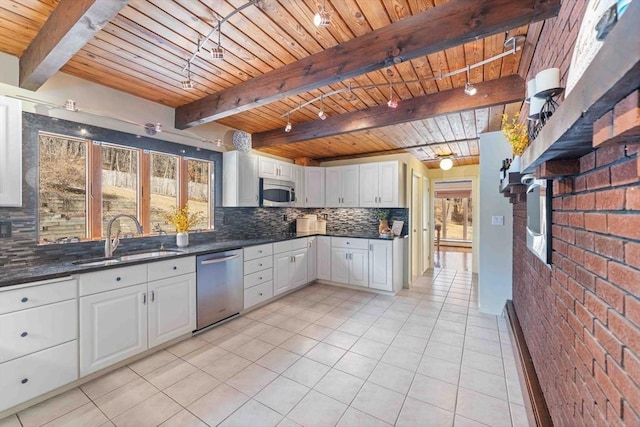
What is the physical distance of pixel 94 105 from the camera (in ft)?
8.50

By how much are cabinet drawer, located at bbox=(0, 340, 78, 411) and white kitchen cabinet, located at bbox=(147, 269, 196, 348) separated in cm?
57

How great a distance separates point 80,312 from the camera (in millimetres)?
2049

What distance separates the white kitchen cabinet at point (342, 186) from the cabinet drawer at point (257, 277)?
185cm

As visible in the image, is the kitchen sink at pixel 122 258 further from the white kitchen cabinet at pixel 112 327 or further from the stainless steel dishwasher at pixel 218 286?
the stainless steel dishwasher at pixel 218 286

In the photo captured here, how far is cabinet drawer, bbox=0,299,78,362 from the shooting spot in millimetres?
1744

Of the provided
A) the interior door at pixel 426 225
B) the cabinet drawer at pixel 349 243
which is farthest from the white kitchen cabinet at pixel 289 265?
the interior door at pixel 426 225

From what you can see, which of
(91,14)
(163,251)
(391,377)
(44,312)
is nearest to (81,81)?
(91,14)

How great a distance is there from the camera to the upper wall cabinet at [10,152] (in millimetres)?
1969

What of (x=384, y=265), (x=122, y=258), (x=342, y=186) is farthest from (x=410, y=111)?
(x=122, y=258)

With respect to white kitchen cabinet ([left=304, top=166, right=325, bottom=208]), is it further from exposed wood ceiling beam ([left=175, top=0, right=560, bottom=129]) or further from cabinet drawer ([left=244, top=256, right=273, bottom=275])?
exposed wood ceiling beam ([left=175, top=0, right=560, bottom=129])

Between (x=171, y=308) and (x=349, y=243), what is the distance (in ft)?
9.19

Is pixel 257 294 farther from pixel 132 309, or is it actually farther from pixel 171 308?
pixel 132 309

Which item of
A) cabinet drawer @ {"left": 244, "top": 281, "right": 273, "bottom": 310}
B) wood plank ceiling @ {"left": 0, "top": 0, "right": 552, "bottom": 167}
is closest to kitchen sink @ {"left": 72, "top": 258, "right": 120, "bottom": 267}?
cabinet drawer @ {"left": 244, "top": 281, "right": 273, "bottom": 310}

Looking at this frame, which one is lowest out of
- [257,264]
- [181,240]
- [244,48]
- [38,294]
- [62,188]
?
[257,264]
